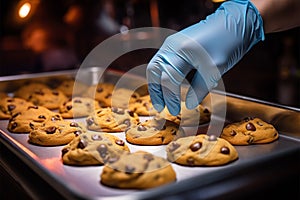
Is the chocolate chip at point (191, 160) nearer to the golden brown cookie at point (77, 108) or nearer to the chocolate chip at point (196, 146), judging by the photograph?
the chocolate chip at point (196, 146)

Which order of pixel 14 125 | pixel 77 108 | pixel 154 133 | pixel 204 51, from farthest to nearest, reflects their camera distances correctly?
pixel 77 108, pixel 14 125, pixel 154 133, pixel 204 51

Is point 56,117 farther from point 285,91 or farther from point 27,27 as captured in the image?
point 285,91

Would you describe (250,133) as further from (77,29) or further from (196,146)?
(77,29)

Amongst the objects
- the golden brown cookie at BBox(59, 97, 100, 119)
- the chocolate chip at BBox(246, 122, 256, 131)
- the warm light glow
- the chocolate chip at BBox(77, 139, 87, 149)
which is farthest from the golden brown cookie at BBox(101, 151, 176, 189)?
the warm light glow

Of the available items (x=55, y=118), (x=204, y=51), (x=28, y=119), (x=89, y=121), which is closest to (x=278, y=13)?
(x=204, y=51)

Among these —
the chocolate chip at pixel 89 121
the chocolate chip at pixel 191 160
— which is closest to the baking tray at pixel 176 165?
the chocolate chip at pixel 191 160

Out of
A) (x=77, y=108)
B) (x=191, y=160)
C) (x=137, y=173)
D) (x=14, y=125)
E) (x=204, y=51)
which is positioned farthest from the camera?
(x=77, y=108)

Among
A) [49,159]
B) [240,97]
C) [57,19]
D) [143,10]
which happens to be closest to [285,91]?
[143,10]
